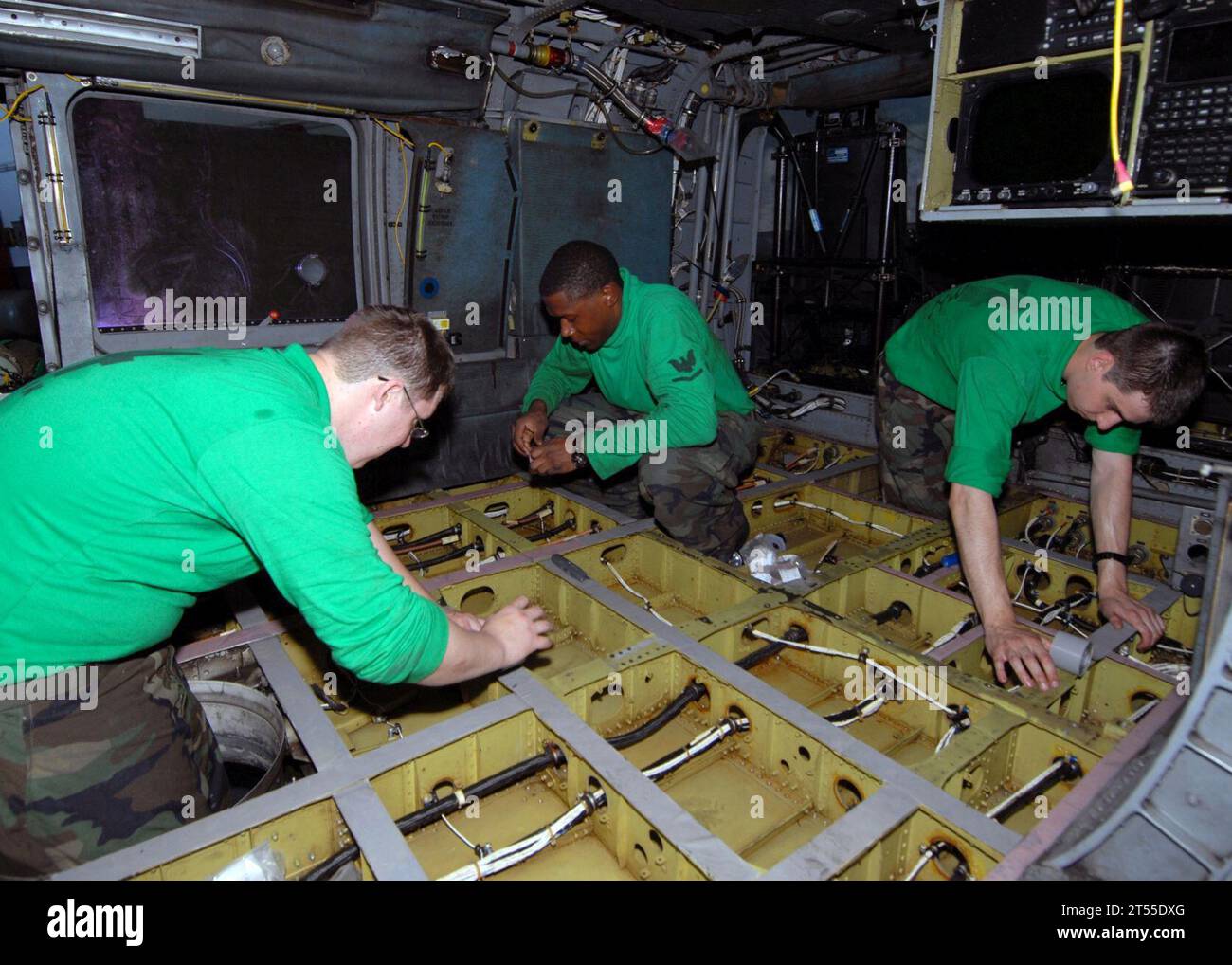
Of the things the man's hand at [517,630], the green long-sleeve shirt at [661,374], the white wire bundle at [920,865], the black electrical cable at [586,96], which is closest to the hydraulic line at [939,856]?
the white wire bundle at [920,865]

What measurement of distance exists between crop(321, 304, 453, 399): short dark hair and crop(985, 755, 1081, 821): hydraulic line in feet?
6.11

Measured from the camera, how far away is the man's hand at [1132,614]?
8.90 ft

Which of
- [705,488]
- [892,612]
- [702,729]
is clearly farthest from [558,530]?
[892,612]

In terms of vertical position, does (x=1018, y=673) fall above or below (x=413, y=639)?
below

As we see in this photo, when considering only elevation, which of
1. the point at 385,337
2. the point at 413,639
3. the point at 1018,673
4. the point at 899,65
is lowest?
the point at 1018,673

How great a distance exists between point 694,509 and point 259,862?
7.64 feet

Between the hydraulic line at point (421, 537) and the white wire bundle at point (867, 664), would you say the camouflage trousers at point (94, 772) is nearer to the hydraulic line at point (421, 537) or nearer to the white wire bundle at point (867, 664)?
the hydraulic line at point (421, 537)

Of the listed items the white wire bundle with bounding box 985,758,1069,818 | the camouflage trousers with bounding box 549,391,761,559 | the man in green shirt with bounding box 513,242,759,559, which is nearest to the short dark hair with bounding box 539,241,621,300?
the man in green shirt with bounding box 513,242,759,559

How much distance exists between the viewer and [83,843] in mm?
1865

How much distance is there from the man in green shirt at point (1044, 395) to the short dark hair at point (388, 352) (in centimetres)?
190

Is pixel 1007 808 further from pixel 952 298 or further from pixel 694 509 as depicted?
pixel 952 298

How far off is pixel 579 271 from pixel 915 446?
2.01 metres

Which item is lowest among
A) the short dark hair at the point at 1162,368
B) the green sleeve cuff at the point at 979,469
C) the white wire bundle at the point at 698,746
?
the white wire bundle at the point at 698,746
